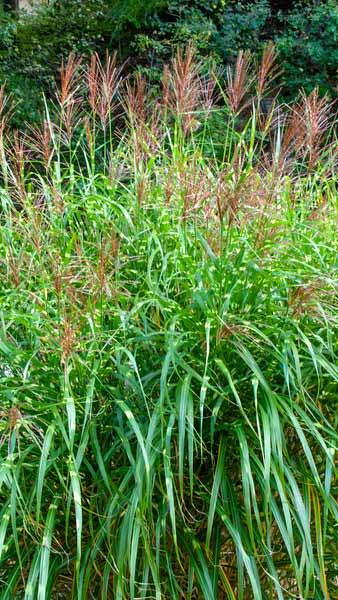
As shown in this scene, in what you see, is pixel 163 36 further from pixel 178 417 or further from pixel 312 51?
pixel 178 417

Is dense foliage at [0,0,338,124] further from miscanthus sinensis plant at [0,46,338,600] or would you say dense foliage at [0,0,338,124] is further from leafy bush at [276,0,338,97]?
miscanthus sinensis plant at [0,46,338,600]

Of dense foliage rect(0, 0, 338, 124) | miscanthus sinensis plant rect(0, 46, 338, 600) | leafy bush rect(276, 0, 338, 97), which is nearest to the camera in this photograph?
miscanthus sinensis plant rect(0, 46, 338, 600)

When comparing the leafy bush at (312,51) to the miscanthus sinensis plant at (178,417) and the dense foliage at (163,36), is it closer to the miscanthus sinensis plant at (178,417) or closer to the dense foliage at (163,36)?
the dense foliage at (163,36)

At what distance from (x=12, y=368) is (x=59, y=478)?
37cm

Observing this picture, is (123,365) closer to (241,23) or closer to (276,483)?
(276,483)

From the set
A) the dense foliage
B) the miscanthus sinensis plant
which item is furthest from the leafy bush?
the miscanthus sinensis plant

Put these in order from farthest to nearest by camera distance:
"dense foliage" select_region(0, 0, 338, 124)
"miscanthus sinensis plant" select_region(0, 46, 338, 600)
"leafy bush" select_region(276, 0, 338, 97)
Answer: "dense foliage" select_region(0, 0, 338, 124), "leafy bush" select_region(276, 0, 338, 97), "miscanthus sinensis plant" select_region(0, 46, 338, 600)

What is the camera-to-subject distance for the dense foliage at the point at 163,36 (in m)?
9.31

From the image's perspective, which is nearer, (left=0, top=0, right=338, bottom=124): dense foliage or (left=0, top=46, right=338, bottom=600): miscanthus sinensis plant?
(left=0, top=46, right=338, bottom=600): miscanthus sinensis plant

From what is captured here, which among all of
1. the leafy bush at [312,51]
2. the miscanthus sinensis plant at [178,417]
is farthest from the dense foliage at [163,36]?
the miscanthus sinensis plant at [178,417]

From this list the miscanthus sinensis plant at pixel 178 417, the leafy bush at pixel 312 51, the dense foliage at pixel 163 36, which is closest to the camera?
the miscanthus sinensis plant at pixel 178 417

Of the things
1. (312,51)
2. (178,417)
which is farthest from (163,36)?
(178,417)

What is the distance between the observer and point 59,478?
237cm

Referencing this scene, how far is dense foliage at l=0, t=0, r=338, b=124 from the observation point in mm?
9312
